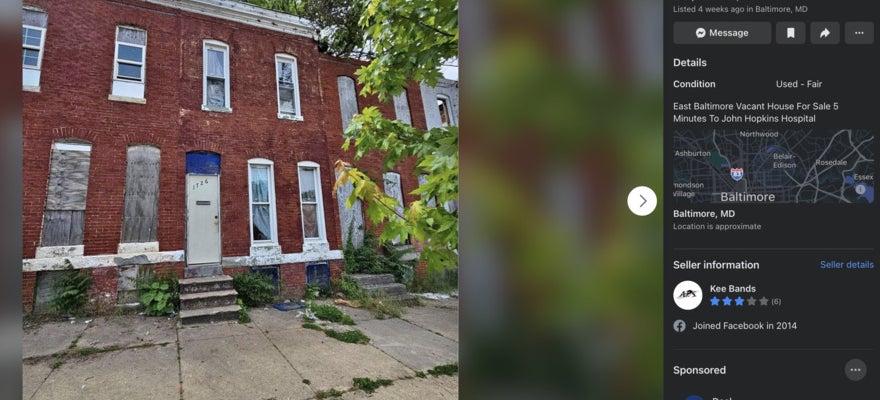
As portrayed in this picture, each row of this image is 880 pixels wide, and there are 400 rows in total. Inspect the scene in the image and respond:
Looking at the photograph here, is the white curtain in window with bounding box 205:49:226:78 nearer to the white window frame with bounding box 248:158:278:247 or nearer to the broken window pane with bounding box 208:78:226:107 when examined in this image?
the broken window pane with bounding box 208:78:226:107

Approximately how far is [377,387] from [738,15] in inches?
198

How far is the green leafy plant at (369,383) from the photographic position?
480 cm

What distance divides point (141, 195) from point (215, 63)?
135 inches

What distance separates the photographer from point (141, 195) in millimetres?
8320

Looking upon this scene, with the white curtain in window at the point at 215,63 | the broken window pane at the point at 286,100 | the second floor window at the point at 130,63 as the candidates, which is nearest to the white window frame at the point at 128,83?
the second floor window at the point at 130,63

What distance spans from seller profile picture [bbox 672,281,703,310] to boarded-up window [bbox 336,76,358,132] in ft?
36.1

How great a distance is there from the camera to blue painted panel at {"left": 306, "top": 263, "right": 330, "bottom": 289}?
391 inches

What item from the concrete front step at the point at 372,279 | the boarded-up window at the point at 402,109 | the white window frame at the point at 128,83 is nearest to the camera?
the white window frame at the point at 128,83

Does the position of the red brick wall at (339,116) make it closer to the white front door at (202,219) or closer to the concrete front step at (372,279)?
the concrete front step at (372,279)

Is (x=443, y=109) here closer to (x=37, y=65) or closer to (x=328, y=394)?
(x=37, y=65)

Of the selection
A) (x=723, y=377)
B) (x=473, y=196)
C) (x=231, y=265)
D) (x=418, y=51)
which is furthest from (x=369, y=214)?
(x=231, y=265)

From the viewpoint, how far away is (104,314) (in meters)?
7.57

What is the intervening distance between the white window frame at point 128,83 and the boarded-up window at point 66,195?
1.23 m

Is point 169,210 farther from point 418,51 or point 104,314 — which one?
point 418,51
